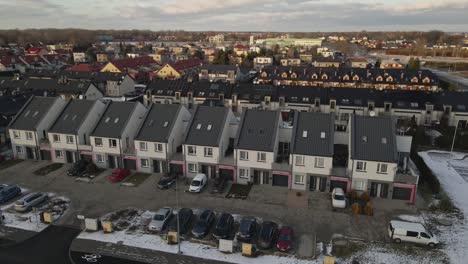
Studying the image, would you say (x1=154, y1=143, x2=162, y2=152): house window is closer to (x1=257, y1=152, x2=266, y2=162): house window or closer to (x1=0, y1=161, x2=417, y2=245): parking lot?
(x1=0, y1=161, x2=417, y2=245): parking lot

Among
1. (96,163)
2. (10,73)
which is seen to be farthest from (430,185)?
(10,73)

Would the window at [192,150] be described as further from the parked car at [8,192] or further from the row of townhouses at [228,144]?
the parked car at [8,192]

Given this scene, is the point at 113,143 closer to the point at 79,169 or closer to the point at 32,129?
the point at 79,169

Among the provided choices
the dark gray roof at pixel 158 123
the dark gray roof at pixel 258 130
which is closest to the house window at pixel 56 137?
the dark gray roof at pixel 158 123

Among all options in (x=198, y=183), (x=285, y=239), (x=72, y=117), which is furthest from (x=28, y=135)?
(x=285, y=239)

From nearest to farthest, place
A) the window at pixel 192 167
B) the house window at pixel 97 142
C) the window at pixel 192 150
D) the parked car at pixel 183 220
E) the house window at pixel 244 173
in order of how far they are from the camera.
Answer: the parked car at pixel 183 220 < the house window at pixel 244 173 < the window at pixel 192 150 < the window at pixel 192 167 < the house window at pixel 97 142

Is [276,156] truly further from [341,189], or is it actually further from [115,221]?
[115,221]
